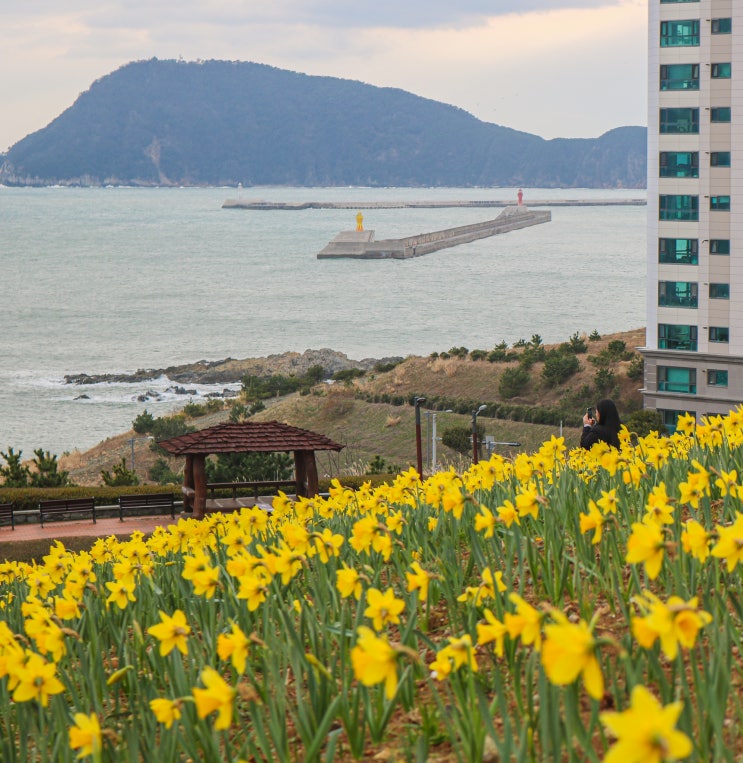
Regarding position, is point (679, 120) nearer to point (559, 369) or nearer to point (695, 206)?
point (695, 206)

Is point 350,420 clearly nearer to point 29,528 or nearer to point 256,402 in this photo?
point 256,402

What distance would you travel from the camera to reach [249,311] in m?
115

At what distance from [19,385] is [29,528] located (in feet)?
164

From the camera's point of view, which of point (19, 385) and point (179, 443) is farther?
point (19, 385)

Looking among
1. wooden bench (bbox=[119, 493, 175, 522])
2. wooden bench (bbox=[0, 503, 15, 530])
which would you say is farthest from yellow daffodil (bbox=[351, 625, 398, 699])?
wooden bench (bbox=[0, 503, 15, 530])

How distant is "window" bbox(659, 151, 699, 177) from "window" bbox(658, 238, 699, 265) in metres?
2.37

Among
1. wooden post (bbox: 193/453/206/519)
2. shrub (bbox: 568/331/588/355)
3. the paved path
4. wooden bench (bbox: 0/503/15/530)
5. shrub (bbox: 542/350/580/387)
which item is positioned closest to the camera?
wooden post (bbox: 193/453/206/519)

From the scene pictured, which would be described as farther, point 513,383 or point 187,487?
point 513,383

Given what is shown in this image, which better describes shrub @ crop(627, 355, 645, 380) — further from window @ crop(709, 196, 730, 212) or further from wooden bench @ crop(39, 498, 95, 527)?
wooden bench @ crop(39, 498, 95, 527)

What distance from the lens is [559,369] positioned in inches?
2024

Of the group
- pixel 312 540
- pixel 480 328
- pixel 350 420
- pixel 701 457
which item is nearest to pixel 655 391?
pixel 350 420

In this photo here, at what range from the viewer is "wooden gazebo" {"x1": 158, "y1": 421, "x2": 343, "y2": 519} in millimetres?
21953

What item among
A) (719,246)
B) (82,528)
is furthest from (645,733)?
(719,246)

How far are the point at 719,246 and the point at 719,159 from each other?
3065mm
